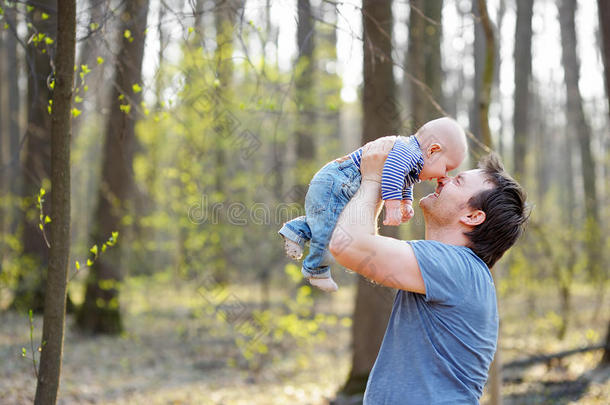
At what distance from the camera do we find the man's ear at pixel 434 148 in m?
2.04

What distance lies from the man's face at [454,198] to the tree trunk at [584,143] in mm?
8046

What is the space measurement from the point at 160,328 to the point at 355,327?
567 cm

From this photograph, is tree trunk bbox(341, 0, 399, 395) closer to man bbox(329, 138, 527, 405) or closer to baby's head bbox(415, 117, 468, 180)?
baby's head bbox(415, 117, 468, 180)

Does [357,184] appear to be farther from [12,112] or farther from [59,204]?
[12,112]

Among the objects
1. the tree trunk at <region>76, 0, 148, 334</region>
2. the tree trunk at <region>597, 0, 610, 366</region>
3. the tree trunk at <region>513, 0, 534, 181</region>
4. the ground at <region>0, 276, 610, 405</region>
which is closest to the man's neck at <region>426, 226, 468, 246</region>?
the tree trunk at <region>597, 0, 610, 366</region>

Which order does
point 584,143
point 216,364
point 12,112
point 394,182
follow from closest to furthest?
point 394,182 < point 216,364 < point 584,143 < point 12,112

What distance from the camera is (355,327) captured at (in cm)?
575

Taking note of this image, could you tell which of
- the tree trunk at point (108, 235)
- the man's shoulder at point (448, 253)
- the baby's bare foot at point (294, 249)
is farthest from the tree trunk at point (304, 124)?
the man's shoulder at point (448, 253)

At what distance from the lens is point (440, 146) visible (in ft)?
6.68

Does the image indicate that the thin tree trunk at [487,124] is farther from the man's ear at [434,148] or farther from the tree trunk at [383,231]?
the man's ear at [434,148]

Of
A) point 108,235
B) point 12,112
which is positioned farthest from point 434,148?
point 12,112

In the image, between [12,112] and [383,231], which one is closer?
[383,231]

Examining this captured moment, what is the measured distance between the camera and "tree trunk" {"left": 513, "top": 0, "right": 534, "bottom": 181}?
42.8 feet

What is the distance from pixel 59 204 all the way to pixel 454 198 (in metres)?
1.59
